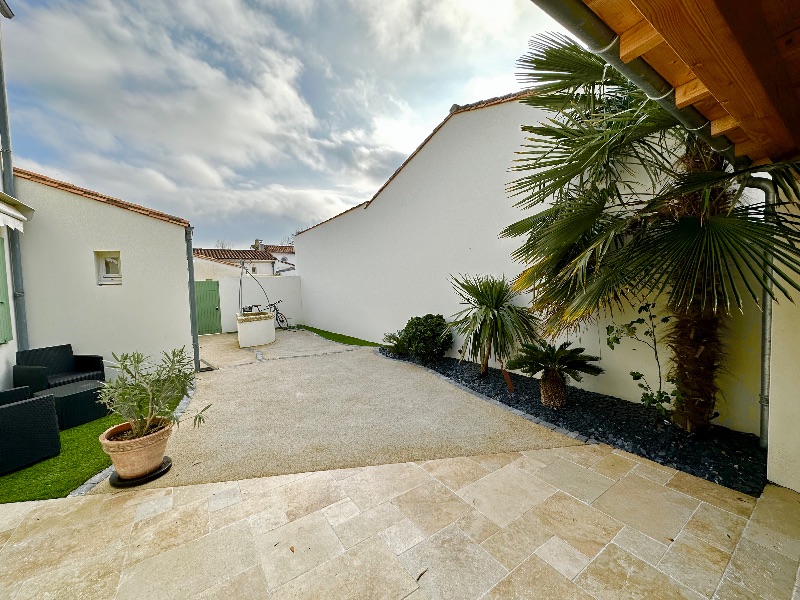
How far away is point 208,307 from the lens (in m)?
12.6

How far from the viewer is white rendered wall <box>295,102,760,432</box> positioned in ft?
13.6

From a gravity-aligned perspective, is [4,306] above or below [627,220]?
below

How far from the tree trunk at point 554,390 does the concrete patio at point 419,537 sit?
1.38 metres

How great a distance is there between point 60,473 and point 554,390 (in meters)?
5.75

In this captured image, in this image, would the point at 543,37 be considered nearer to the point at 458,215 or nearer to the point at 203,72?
the point at 458,215

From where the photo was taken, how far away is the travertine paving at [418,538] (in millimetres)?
1853

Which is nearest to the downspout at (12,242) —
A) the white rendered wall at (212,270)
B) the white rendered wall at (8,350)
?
the white rendered wall at (8,350)

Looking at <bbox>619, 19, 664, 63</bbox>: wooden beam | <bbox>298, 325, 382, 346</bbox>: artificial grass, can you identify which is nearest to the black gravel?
<bbox>619, 19, 664, 63</bbox>: wooden beam

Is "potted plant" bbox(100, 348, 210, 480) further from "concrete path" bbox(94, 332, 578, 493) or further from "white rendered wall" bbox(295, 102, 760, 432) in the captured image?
"white rendered wall" bbox(295, 102, 760, 432)

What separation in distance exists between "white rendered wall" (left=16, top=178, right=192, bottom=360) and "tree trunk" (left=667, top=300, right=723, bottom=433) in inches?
318

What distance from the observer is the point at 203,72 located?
6.37 m

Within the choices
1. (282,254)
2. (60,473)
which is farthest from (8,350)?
(282,254)

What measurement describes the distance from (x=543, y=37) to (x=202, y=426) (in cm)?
594

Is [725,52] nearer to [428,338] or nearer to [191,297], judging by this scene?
[428,338]
